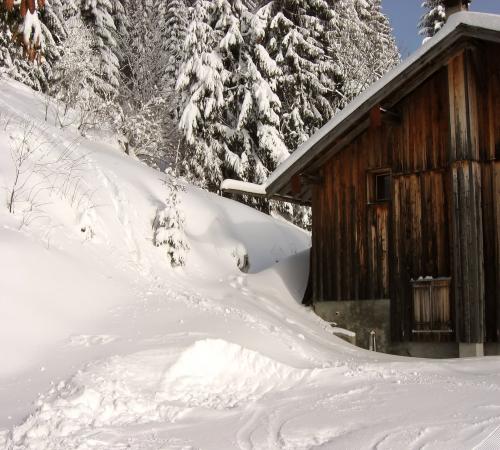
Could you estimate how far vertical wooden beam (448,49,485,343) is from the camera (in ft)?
33.7

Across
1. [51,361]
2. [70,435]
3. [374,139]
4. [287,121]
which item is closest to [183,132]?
[287,121]

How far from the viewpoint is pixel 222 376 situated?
670cm

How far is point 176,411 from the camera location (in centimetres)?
573

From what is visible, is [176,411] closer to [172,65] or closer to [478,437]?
[478,437]

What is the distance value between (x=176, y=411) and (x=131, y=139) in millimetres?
17449

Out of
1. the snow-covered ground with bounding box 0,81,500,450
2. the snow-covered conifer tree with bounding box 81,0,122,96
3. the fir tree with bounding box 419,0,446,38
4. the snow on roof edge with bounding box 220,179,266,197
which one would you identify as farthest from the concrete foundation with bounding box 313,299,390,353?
the fir tree with bounding box 419,0,446,38

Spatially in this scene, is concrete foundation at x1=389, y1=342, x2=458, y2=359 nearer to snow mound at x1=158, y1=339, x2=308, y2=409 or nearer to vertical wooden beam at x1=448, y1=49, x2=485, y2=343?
vertical wooden beam at x1=448, y1=49, x2=485, y2=343

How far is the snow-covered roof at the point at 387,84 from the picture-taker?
33.6 ft

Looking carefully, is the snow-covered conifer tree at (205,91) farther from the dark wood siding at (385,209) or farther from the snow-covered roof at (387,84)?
the dark wood siding at (385,209)

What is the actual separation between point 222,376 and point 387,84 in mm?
7137

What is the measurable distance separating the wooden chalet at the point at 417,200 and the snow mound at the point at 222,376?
189 inches

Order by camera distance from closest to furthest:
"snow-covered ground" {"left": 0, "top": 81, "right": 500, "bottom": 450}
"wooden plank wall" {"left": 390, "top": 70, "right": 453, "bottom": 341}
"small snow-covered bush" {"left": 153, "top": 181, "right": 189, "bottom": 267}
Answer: "snow-covered ground" {"left": 0, "top": 81, "right": 500, "bottom": 450}, "wooden plank wall" {"left": 390, "top": 70, "right": 453, "bottom": 341}, "small snow-covered bush" {"left": 153, "top": 181, "right": 189, "bottom": 267}

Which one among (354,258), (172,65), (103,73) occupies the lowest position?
(354,258)

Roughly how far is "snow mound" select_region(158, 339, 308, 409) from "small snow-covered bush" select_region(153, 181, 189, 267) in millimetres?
6162
